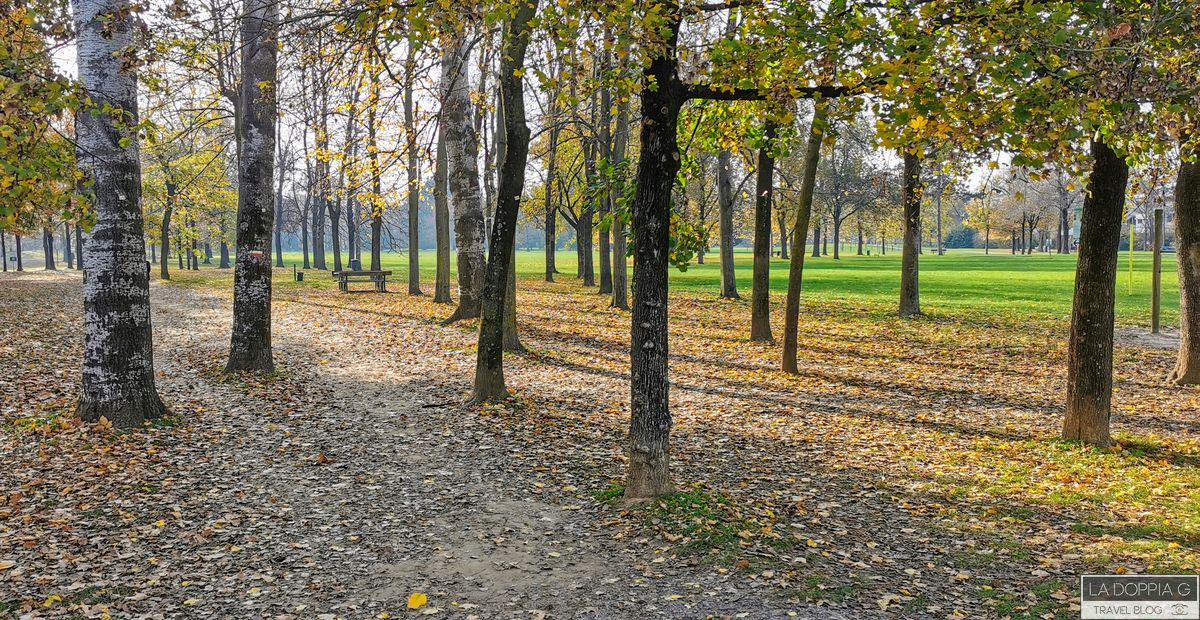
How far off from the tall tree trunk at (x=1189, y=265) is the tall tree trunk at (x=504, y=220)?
9.71 metres

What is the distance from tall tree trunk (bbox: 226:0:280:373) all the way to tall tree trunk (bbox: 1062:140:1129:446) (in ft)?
33.4

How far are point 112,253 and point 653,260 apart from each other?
239 inches

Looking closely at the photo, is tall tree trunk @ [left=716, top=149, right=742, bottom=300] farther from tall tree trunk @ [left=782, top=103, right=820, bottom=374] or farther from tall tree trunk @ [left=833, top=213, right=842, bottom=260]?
tall tree trunk @ [left=833, top=213, right=842, bottom=260]

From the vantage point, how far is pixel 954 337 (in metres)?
16.7

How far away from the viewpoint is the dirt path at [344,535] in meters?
4.89

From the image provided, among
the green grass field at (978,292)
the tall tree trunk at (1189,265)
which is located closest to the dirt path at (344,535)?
the tall tree trunk at (1189,265)

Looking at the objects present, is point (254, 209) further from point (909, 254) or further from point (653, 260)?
point (909, 254)

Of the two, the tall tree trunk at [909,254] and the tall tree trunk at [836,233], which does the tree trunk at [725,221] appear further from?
the tall tree trunk at [836,233]

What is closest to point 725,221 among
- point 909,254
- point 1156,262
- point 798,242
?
point 909,254

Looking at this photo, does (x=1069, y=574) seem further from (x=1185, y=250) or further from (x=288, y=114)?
(x=288, y=114)

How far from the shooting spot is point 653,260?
20.4 feet

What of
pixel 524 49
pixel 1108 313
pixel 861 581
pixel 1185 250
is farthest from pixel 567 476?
pixel 1185 250

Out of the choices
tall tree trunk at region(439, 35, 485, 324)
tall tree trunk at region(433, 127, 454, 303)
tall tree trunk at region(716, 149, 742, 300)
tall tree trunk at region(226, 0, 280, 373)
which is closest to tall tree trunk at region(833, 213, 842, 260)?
tall tree trunk at region(716, 149, 742, 300)

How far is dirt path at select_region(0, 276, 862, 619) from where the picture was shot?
489 centimetres
